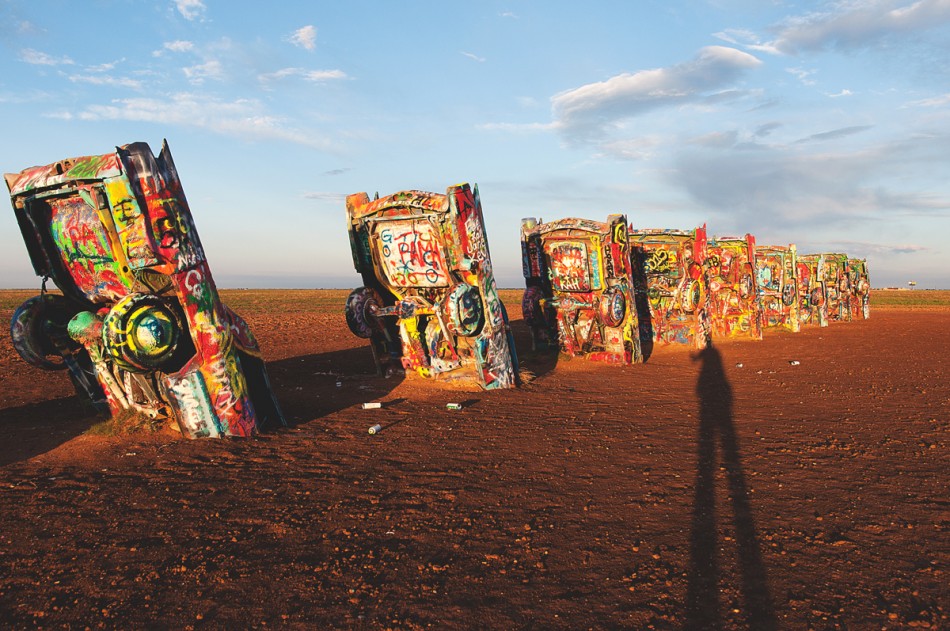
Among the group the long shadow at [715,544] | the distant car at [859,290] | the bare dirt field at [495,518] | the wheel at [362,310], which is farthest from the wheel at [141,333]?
the distant car at [859,290]

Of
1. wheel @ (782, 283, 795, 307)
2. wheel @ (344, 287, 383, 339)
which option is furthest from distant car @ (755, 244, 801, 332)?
wheel @ (344, 287, 383, 339)

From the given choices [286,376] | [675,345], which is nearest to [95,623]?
[286,376]

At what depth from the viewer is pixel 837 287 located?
27125 mm

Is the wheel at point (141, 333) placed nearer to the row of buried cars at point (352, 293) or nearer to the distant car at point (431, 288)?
the row of buried cars at point (352, 293)

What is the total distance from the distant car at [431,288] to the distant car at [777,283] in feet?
47.3

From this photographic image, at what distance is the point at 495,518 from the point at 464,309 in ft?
16.7

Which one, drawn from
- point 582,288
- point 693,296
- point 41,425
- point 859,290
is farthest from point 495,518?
point 859,290

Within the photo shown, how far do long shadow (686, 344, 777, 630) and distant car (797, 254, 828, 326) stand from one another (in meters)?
19.6

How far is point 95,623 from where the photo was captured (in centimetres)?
329

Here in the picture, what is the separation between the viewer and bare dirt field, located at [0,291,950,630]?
3.41 m

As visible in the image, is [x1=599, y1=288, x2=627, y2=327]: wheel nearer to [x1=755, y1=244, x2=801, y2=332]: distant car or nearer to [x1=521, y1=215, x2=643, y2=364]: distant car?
[x1=521, y1=215, x2=643, y2=364]: distant car

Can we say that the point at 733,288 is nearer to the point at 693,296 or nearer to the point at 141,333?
the point at 693,296

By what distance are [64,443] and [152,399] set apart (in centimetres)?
98

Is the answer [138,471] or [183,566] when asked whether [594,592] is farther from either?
[138,471]
